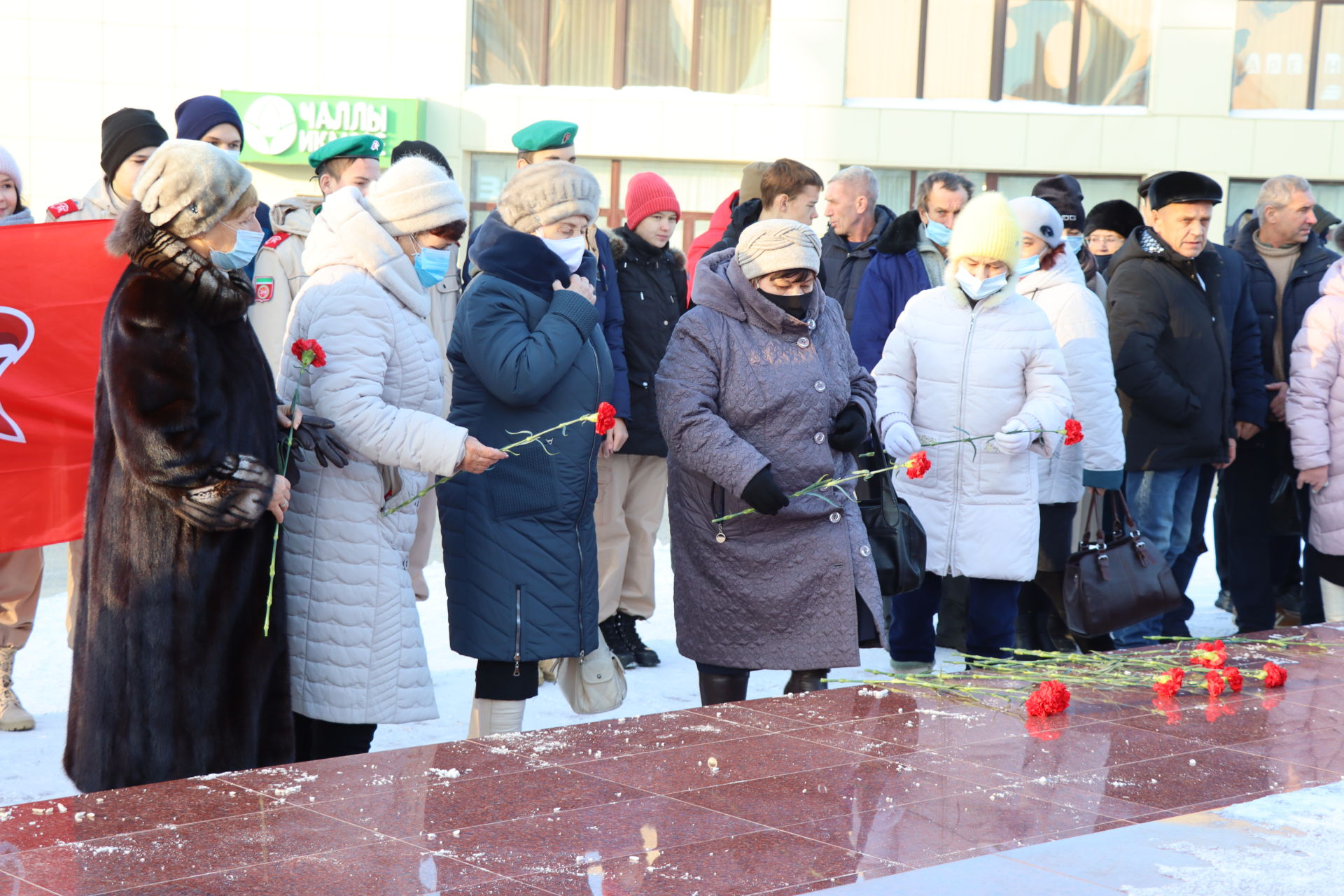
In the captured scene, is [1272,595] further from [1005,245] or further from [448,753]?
[448,753]

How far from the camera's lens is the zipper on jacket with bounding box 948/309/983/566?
5.55 meters

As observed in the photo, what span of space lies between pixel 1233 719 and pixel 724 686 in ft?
5.17

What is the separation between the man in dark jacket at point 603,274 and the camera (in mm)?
6336

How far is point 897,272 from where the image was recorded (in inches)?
273

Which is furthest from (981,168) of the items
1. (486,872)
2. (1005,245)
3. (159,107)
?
(486,872)

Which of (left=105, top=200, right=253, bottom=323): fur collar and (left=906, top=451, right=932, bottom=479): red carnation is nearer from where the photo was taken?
(left=105, top=200, right=253, bottom=323): fur collar

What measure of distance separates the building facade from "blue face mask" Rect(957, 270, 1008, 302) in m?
16.3

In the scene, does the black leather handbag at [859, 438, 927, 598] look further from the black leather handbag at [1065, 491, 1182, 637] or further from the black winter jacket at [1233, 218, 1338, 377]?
the black winter jacket at [1233, 218, 1338, 377]

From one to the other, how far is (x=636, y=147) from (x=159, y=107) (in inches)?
272

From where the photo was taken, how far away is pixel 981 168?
71.4 feet

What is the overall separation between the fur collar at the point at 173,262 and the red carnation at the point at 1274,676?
10.7 ft

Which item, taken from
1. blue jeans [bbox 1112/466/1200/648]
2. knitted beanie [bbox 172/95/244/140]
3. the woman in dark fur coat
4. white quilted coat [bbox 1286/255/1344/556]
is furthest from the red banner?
white quilted coat [bbox 1286/255/1344/556]

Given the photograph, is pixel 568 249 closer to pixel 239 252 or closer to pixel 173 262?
pixel 239 252

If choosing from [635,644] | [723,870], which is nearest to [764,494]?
[723,870]
